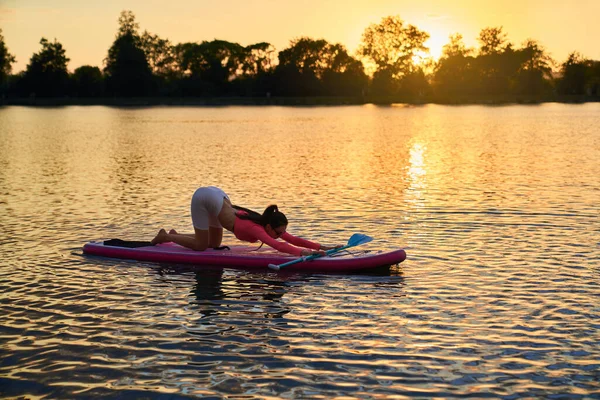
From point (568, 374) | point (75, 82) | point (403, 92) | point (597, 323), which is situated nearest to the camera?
point (568, 374)

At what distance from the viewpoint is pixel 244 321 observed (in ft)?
33.8

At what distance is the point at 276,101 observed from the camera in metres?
147

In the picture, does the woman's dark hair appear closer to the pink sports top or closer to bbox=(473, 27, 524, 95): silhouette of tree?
the pink sports top

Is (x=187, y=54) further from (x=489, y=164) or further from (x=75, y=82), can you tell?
(x=489, y=164)

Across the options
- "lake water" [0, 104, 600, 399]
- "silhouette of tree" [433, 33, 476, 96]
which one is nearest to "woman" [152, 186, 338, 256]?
"lake water" [0, 104, 600, 399]

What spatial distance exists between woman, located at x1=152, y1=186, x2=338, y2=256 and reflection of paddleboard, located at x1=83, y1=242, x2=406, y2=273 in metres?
0.18

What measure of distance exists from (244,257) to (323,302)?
2.51 m

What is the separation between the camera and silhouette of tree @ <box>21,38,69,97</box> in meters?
145

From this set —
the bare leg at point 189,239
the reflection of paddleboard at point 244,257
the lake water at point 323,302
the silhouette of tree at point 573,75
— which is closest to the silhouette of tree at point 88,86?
the silhouette of tree at point 573,75

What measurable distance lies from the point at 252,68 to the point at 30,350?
15919 centimetres

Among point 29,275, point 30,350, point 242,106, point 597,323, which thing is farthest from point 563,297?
point 242,106

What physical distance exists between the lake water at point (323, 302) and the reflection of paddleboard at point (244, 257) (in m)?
0.21

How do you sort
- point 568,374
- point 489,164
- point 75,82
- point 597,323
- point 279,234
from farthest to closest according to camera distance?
Answer: 1. point 75,82
2. point 489,164
3. point 279,234
4. point 597,323
5. point 568,374

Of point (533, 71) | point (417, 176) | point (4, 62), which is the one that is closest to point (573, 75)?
point (533, 71)
